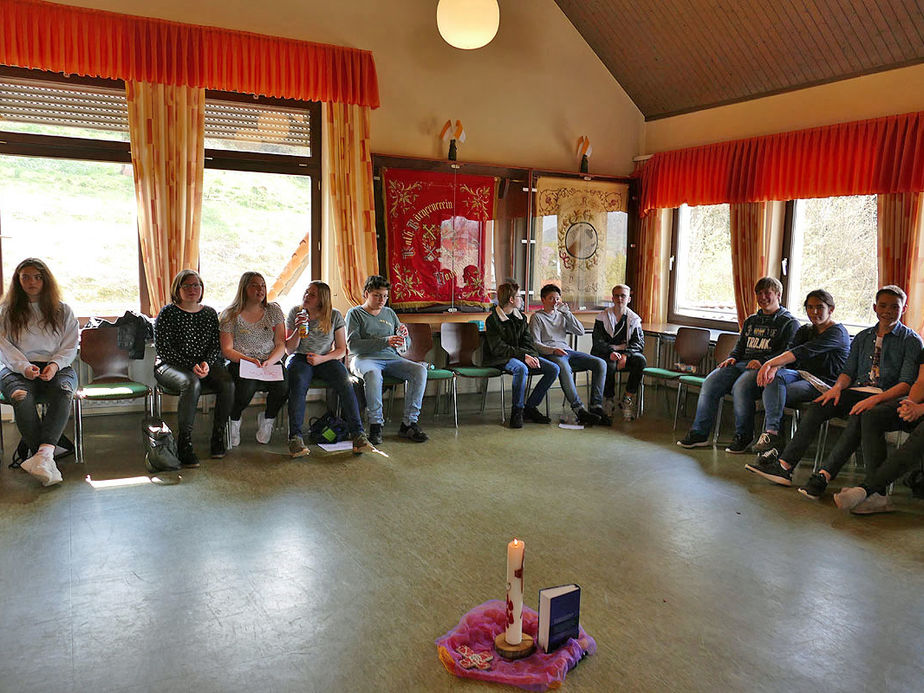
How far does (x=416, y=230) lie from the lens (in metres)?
6.36

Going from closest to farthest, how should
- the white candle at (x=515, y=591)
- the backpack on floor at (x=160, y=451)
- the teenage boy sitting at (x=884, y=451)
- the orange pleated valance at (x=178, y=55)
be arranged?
1. the white candle at (x=515, y=591)
2. the teenage boy sitting at (x=884, y=451)
3. the backpack on floor at (x=160, y=451)
4. the orange pleated valance at (x=178, y=55)

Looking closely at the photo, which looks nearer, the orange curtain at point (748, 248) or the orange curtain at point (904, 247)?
the orange curtain at point (904, 247)

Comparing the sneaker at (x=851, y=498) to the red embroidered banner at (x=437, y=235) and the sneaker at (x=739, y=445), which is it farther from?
the red embroidered banner at (x=437, y=235)

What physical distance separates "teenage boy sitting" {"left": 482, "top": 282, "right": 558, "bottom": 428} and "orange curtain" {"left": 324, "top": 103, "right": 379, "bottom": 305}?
1119mm

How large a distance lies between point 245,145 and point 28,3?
64.4 inches

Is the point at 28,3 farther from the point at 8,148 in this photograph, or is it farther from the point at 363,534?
the point at 363,534

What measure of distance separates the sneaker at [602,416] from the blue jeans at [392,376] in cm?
147

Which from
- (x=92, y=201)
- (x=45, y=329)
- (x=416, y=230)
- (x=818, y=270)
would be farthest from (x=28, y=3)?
(x=818, y=270)

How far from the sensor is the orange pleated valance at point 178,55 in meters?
4.93

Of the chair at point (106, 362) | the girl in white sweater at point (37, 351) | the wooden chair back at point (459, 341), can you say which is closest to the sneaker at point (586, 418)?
the wooden chair back at point (459, 341)

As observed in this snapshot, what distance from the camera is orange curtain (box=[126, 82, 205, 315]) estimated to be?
531 centimetres

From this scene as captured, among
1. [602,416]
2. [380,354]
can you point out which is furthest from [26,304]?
[602,416]

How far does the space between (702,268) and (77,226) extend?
539 cm

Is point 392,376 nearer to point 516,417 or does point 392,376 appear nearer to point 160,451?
point 516,417
